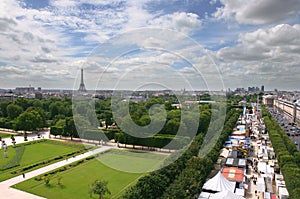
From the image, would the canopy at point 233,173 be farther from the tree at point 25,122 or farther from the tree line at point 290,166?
the tree at point 25,122

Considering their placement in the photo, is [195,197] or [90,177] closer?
[195,197]

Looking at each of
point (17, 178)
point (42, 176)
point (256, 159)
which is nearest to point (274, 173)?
point (256, 159)

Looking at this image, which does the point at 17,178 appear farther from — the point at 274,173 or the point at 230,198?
the point at 274,173

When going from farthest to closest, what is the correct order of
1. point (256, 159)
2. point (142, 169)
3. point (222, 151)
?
1. point (222, 151)
2. point (256, 159)
3. point (142, 169)

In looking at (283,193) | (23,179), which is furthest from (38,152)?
(283,193)

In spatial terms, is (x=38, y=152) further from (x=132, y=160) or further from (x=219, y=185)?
(x=219, y=185)

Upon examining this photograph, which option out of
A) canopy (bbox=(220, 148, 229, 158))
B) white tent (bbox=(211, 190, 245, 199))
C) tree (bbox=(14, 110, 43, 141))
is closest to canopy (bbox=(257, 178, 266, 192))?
white tent (bbox=(211, 190, 245, 199))

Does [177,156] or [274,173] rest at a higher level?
[177,156]
